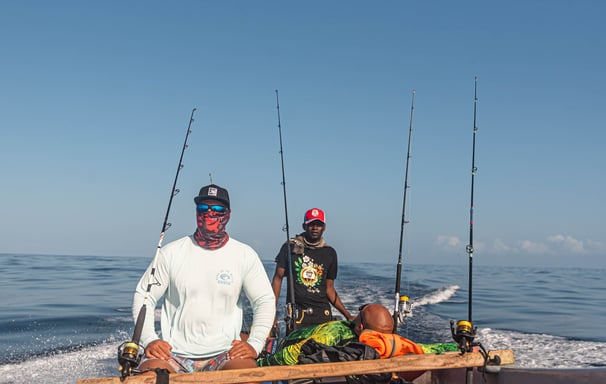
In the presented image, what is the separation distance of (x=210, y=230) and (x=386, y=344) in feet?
4.77

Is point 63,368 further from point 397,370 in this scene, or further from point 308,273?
point 397,370

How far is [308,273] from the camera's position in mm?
6660

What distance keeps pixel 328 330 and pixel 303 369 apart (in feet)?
3.92

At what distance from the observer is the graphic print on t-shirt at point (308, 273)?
21.8ft

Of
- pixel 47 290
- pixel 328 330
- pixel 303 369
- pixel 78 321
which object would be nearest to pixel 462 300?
pixel 78 321

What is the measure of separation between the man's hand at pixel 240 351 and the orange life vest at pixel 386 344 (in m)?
0.84

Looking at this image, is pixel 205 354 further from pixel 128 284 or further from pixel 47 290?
pixel 128 284

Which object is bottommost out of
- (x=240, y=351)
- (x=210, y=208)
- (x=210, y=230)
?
(x=240, y=351)

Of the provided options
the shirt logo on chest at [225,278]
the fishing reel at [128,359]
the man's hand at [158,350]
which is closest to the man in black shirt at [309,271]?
the shirt logo on chest at [225,278]

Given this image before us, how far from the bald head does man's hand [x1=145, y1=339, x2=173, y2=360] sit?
Answer: 146 cm

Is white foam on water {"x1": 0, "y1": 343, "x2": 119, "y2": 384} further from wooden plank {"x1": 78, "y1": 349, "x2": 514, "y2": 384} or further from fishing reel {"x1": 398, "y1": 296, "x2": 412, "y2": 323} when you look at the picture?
wooden plank {"x1": 78, "y1": 349, "x2": 514, "y2": 384}

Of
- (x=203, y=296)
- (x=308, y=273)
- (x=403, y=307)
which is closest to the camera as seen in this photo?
(x=203, y=296)

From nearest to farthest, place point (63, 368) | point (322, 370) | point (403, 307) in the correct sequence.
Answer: point (322, 370)
point (403, 307)
point (63, 368)

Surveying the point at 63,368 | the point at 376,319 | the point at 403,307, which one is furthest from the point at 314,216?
the point at 63,368
